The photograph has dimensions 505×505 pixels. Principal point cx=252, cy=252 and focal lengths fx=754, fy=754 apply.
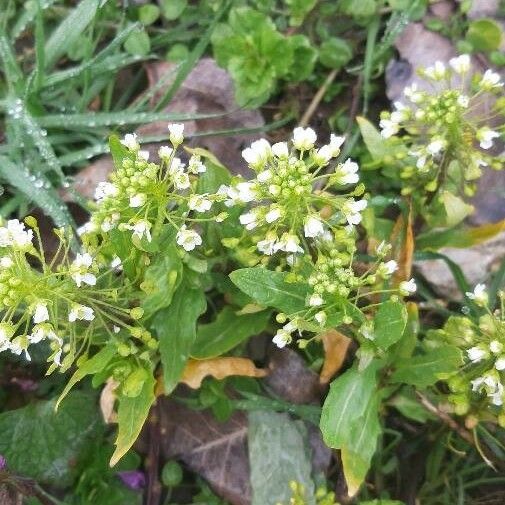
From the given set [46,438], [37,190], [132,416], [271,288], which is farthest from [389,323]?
[37,190]

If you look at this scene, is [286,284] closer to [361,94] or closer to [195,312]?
[195,312]

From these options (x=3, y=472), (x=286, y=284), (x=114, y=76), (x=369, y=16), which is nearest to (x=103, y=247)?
Answer: (x=286, y=284)

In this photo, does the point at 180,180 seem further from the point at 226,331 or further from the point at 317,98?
the point at 317,98

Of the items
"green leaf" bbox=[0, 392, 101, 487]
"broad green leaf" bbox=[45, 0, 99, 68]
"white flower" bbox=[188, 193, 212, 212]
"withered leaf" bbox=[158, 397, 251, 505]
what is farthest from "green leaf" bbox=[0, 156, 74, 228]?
"white flower" bbox=[188, 193, 212, 212]

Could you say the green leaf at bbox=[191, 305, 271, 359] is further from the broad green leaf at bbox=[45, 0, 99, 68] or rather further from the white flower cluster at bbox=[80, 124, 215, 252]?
the broad green leaf at bbox=[45, 0, 99, 68]

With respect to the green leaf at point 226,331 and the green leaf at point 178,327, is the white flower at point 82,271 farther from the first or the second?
the green leaf at point 226,331

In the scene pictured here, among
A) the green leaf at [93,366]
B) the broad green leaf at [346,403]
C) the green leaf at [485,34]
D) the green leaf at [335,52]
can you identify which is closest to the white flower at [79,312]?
the green leaf at [93,366]
